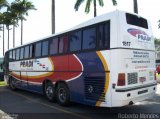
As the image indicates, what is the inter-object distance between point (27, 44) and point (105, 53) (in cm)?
797

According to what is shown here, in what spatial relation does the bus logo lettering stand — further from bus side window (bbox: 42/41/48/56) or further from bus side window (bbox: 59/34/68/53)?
bus side window (bbox: 42/41/48/56)

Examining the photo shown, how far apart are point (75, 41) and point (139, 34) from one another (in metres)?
2.62

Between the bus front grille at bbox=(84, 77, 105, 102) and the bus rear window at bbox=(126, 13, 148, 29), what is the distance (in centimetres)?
227

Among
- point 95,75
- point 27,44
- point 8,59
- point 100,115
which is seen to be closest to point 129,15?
point 95,75

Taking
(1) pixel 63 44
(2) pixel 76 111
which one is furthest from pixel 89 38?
(2) pixel 76 111

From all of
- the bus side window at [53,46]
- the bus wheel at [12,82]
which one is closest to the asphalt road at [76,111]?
the bus side window at [53,46]

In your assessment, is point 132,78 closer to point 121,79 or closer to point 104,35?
point 121,79

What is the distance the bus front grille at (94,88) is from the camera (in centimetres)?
905

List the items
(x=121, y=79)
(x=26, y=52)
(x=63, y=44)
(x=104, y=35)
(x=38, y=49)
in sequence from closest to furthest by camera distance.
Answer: (x=121, y=79), (x=104, y=35), (x=63, y=44), (x=38, y=49), (x=26, y=52)

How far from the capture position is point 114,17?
29.1 ft

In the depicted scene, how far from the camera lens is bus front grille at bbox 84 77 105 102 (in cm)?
905

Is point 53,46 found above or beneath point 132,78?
above

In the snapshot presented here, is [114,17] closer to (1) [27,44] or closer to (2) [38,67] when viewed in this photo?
(2) [38,67]

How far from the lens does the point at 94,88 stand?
371 inches
